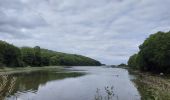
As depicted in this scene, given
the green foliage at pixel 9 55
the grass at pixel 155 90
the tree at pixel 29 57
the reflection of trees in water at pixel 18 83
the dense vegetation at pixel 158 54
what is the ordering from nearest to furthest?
the reflection of trees in water at pixel 18 83
the grass at pixel 155 90
the dense vegetation at pixel 158 54
the green foliage at pixel 9 55
the tree at pixel 29 57

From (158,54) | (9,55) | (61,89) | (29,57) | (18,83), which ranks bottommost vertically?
(61,89)

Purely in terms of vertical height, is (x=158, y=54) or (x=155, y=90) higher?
(x=158, y=54)

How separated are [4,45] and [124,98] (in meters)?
108

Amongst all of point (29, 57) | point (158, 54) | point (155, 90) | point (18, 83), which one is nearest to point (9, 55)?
point (29, 57)

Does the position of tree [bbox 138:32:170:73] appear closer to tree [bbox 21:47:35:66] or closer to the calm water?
the calm water

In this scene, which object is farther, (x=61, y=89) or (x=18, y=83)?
(x=18, y=83)

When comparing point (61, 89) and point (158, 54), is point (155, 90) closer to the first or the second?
point (61, 89)

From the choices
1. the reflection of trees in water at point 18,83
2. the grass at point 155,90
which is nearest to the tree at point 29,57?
the reflection of trees in water at point 18,83

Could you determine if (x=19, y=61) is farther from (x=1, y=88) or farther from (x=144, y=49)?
(x=1, y=88)

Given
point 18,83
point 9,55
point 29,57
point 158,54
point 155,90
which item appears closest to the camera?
point 155,90

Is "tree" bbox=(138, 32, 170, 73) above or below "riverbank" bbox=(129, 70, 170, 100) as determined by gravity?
above

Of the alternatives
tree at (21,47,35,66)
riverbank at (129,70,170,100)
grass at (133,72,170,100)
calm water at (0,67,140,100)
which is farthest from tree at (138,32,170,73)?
tree at (21,47,35,66)

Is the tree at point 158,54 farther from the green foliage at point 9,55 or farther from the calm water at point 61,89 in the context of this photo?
the green foliage at point 9,55

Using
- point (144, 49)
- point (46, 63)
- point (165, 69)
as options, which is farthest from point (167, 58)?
point (46, 63)
